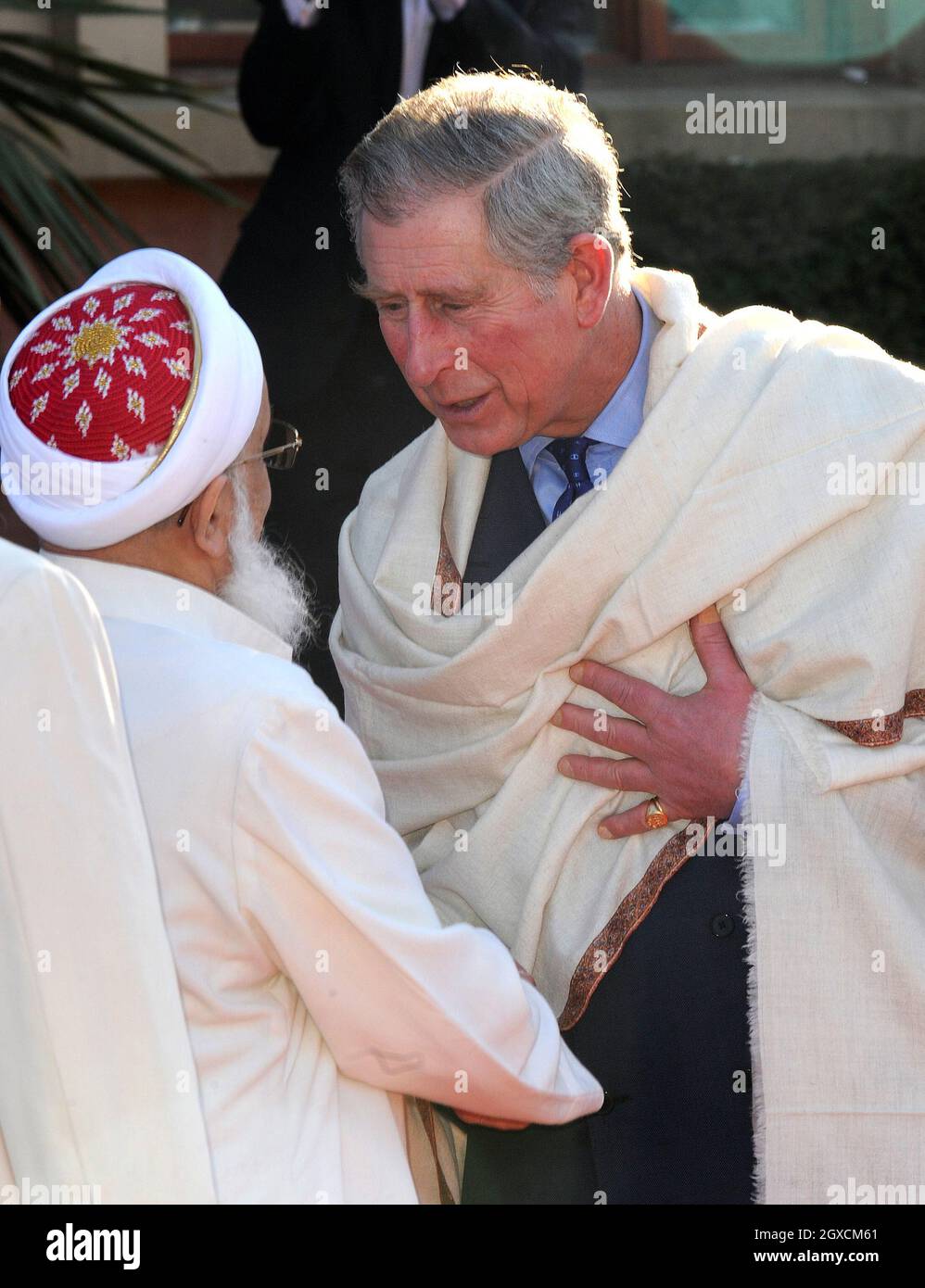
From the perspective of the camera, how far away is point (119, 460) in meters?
2.48

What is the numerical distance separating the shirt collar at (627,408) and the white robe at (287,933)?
89cm

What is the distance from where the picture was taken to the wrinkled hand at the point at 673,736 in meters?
2.99

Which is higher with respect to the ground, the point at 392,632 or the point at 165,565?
the point at 165,565

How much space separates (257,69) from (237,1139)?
158 inches

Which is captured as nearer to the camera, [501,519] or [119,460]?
[119,460]

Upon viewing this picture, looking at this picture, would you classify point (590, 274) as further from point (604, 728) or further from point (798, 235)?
point (798, 235)

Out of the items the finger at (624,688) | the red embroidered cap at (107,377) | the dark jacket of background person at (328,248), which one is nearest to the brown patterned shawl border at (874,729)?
the finger at (624,688)

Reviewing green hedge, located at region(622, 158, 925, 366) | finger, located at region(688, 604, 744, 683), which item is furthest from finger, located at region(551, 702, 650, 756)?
green hedge, located at region(622, 158, 925, 366)

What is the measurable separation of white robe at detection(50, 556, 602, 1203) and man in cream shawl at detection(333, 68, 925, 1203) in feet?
1.47

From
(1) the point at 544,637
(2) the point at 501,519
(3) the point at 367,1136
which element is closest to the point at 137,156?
(2) the point at 501,519

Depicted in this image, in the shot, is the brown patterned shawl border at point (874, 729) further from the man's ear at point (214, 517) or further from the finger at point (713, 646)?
the man's ear at point (214, 517)

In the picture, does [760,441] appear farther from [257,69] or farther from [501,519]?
[257,69]

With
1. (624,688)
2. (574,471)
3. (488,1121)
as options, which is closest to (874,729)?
(624,688)

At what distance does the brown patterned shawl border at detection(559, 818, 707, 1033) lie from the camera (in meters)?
3.03
